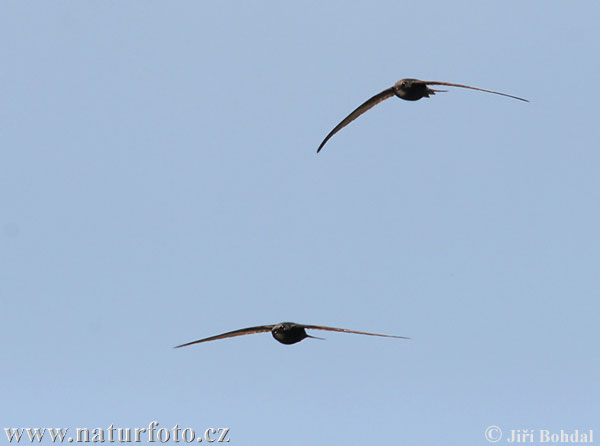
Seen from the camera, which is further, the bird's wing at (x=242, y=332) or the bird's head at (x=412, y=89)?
the bird's wing at (x=242, y=332)

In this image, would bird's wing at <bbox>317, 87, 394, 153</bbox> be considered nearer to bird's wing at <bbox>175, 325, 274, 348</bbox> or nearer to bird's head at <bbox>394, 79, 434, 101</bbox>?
bird's head at <bbox>394, 79, 434, 101</bbox>

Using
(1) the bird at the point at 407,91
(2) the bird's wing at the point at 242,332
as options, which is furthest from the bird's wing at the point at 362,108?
(2) the bird's wing at the point at 242,332

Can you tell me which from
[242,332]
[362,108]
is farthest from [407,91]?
[242,332]

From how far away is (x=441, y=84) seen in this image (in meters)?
31.6

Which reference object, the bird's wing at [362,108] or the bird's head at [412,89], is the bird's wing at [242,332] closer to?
the bird's wing at [362,108]

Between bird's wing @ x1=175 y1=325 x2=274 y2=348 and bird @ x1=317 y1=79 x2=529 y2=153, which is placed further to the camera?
bird's wing @ x1=175 y1=325 x2=274 y2=348

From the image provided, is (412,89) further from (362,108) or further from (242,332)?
(242,332)

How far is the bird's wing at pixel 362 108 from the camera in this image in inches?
1373

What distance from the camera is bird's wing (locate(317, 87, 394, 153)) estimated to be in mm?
34875

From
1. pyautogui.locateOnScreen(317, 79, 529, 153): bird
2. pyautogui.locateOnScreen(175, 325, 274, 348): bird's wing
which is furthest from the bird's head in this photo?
pyautogui.locateOnScreen(175, 325, 274, 348): bird's wing

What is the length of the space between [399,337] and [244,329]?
1127 cm

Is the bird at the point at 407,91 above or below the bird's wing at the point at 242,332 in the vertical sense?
above

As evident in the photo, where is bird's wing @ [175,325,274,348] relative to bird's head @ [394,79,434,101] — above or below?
below

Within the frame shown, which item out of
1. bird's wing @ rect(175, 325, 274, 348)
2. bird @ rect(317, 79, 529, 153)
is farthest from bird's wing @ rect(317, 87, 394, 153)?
bird's wing @ rect(175, 325, 274, 348)
